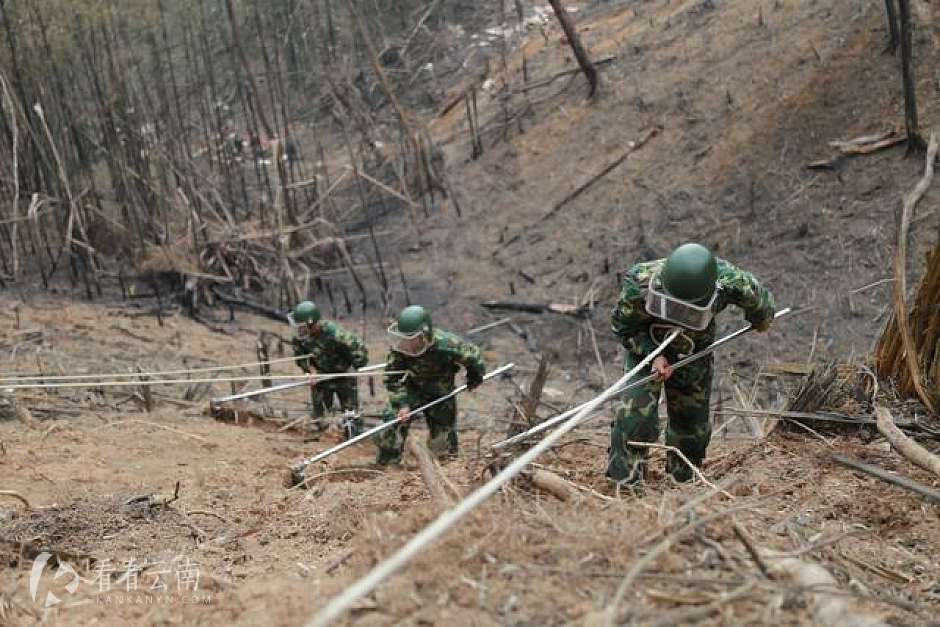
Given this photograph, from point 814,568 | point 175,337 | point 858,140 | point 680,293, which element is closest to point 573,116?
point 858,140

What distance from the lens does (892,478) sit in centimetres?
345

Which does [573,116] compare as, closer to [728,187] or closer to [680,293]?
[728,187]

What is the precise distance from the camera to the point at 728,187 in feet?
36.8

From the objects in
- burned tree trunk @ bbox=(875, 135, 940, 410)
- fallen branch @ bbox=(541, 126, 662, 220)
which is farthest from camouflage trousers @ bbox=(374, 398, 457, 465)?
fallen branch @ bbox=(541, 126, 662, 220)

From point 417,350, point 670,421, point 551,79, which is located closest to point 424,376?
point 417,350

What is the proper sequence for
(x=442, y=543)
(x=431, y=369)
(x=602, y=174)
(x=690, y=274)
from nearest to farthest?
(x=442, y=543) < (x=690, y=274) < (x=431, y=369) < (x=602, y=174)

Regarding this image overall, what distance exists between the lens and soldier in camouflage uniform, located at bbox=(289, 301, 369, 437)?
314 inches

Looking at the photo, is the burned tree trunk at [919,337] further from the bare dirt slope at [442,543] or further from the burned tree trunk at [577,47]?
the burned tree trunk at [577,47]

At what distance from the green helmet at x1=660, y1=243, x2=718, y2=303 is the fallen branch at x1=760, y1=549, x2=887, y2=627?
179 centimetres

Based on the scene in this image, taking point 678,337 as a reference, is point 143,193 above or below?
below

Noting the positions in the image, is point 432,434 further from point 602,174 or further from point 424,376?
point 602,174

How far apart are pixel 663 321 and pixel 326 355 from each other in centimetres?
429

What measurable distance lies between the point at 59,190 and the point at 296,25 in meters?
9.64

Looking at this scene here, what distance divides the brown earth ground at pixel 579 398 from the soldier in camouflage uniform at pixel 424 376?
16.3 inches
